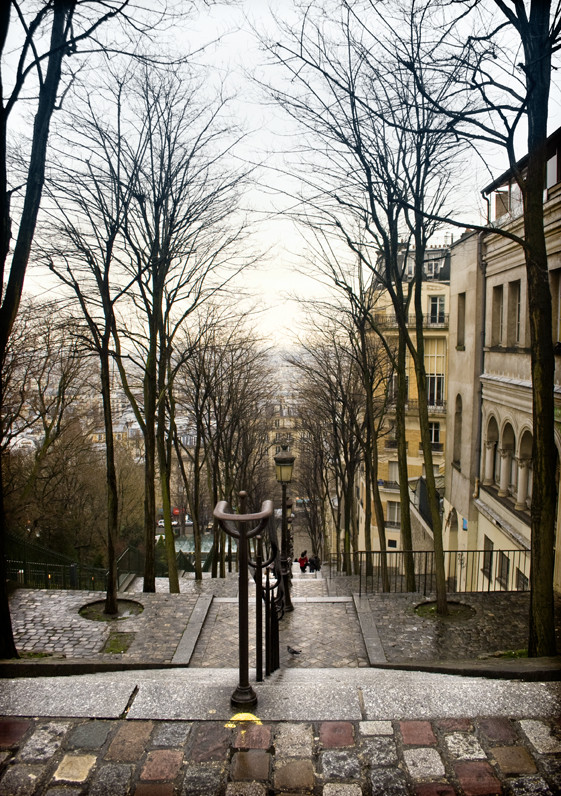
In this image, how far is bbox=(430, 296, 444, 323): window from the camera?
137 feet

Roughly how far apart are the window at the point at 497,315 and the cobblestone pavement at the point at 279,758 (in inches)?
566

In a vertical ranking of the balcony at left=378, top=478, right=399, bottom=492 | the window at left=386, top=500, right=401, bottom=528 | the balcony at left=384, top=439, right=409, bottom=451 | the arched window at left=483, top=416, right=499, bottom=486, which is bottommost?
the window at left=386, top=500, right=401, bottom=528

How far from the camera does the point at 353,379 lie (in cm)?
2338

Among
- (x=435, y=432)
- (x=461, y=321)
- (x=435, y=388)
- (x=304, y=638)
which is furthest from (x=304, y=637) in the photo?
(x=435, y=432)

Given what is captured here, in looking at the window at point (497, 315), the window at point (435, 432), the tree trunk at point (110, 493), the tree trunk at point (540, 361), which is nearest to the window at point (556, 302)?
the window at point (497, 315)

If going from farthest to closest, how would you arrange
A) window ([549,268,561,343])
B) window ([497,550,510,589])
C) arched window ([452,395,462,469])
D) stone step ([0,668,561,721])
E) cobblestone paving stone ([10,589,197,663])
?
arched window ([452,395,462,469]) < window ([497,550,510,589]) < window ([549,268,561,343]) < cobblestone paving stone ([10,589,197,663]) < stone step ([0,668,561,721])

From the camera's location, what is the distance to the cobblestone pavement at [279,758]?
133 inches

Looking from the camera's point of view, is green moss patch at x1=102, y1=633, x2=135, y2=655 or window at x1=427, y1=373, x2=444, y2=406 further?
window at x1=427, y1=373, x2=444, y2=406

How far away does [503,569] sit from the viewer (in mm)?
15297

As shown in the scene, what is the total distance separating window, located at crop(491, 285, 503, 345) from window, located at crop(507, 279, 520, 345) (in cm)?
94

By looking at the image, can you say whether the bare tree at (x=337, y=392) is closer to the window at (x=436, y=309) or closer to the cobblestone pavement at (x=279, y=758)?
the cobblestone pavement at (x=279, y=758)

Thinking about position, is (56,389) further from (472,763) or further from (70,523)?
(472,763)

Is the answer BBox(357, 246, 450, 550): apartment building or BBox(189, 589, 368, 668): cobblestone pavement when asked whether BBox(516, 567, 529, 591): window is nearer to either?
BBox(189, 589, 368, 668): cobblestone pavement

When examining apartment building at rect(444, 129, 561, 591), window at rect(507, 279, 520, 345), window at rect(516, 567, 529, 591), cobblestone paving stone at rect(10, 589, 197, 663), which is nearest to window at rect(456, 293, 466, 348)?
apartment building at rect(444, 129, 561, 591)
